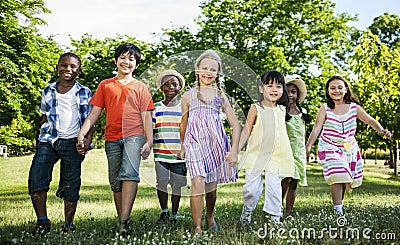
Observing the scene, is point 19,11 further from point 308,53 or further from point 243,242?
point 243,242

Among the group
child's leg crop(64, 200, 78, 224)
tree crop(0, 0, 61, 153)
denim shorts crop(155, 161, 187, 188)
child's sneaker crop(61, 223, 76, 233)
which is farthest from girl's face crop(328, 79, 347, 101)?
tree crop(0, 0, 61, 153)

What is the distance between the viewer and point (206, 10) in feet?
94.8

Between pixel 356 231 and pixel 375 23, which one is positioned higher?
pixel 375 23

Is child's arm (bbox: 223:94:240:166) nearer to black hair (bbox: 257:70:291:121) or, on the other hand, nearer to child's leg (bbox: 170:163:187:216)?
black hair (bbox: 257:70:291:121)

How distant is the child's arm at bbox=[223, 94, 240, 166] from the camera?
19.0 ft

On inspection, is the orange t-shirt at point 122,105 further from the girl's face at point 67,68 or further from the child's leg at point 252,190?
the child's leg at point 252,190

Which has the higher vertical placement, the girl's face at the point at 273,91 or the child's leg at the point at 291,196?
the girl's face at the point at 273,91

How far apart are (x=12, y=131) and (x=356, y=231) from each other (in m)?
31.1

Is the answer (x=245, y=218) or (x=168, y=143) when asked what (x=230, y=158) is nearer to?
(x=245, y=218)

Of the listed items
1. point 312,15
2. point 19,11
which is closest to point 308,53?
point 312,15

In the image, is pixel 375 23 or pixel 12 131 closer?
pixel 12 131

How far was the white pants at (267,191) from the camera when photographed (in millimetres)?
6168

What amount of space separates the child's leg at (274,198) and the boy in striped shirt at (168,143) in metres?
1.32

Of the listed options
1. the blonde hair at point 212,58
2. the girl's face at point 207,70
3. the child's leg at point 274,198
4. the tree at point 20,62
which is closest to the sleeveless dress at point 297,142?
the child's leg at point 274,198
